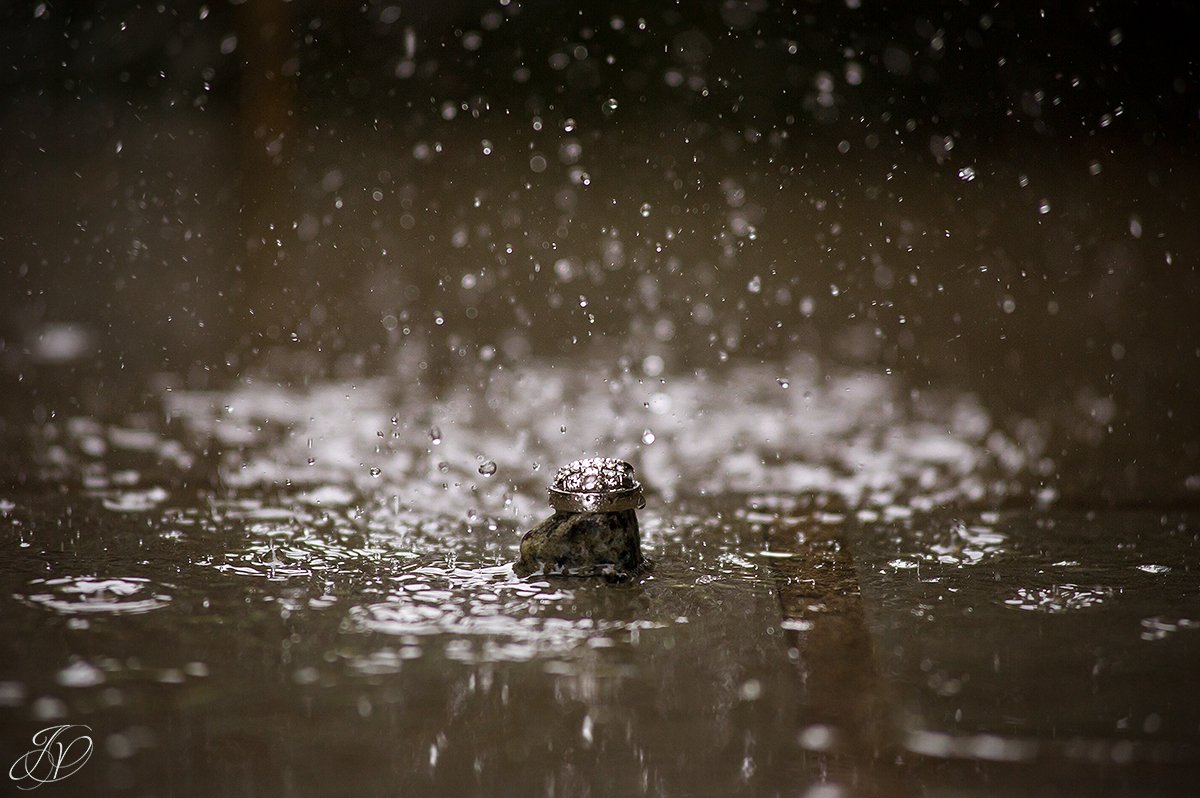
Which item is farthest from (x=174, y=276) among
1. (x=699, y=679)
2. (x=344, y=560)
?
(x=699, y=679)

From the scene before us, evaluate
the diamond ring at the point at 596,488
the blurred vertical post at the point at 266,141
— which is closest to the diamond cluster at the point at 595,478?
the diamond ring at the point at 596,488

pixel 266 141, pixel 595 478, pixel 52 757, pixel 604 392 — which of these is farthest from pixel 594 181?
pixel 52 757

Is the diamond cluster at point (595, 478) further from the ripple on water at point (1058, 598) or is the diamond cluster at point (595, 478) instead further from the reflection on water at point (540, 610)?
the ripple on water at point (1058, 598)

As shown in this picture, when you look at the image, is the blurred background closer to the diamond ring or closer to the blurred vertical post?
the blurred vertical post

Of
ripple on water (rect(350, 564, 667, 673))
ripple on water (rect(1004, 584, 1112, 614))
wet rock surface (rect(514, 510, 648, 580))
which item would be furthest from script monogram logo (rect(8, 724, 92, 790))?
ripple on water (rect(1004, 584, 1112, 614))

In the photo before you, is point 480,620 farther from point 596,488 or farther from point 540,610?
point 596,488

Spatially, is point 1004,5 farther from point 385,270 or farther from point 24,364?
point 24,364
